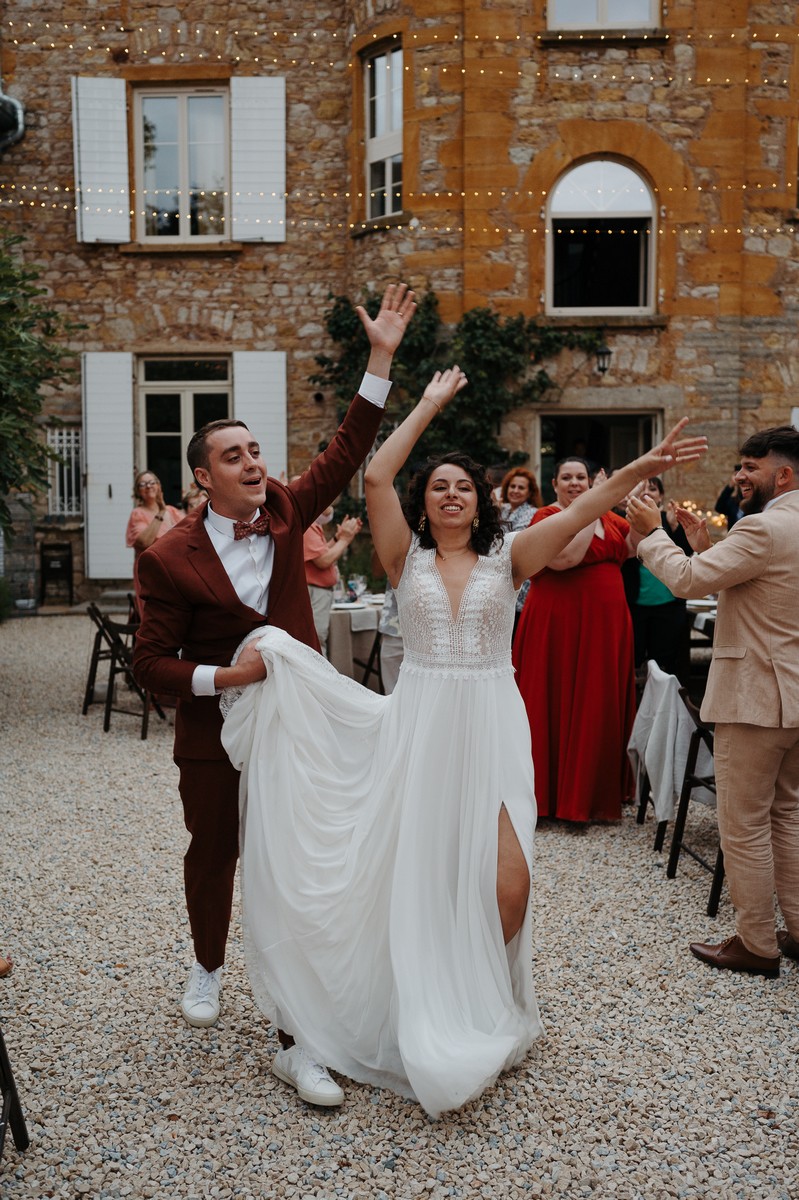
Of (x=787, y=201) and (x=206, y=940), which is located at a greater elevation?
(x=787, y=201)

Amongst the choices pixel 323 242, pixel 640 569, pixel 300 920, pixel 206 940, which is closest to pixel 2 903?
pixel 206 940

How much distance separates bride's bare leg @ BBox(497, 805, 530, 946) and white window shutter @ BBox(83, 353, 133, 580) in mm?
11446

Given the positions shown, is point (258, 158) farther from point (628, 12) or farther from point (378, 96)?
point (628, 12)

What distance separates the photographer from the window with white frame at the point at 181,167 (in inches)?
550

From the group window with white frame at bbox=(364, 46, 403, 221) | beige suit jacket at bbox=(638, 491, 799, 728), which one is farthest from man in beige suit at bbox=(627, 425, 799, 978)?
window with white frame at bbox=(364, 46, 403, 221)

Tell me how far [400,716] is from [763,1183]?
1.54 metres

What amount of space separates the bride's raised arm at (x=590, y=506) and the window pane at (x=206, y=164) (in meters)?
12.1

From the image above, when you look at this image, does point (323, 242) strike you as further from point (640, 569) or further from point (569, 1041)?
point (569, 1041)

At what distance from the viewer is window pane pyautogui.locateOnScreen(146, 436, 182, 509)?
14.4 m

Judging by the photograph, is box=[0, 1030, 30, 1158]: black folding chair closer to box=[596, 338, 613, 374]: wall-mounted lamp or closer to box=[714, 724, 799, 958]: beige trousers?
box=[714, 724, 799, 958]: beige trousers

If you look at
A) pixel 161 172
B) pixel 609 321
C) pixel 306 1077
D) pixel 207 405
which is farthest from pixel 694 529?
pixel 161 172

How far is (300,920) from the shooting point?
9.80 feet

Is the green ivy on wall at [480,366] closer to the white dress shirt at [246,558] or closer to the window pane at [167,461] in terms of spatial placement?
the window pane at [167,461]

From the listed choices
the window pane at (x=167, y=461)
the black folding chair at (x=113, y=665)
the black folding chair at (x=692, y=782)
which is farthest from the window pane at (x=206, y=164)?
the black folding chair at (x=692, y=782)
